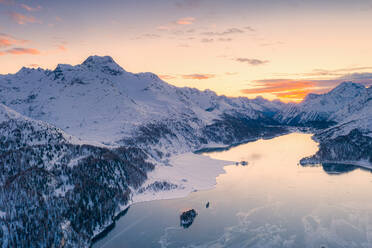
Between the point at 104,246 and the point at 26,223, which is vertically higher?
the point at 26,223

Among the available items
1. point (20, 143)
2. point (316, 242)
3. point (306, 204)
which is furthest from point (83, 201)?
point (306, 204)

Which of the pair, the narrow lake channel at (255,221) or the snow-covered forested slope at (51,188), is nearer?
the snow-covered forested slope at (51,188)

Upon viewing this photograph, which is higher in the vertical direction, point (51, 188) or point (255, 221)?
point (51, 188)

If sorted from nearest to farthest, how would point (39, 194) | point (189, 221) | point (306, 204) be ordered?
point (39, 194), point (189, 221), point (306, 204)

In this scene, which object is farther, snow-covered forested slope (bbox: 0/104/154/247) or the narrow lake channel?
the narrow lake channel

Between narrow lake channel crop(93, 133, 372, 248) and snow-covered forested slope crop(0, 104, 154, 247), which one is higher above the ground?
snow-covered forested slope crop(0, 104, 154, 247)

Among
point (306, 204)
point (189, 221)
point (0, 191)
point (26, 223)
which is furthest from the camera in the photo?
point (306, 204)

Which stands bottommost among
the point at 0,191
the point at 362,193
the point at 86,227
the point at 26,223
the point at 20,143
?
the point at 362,193

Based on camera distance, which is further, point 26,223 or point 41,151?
point 41,151

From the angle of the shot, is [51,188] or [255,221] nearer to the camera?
[255,221]

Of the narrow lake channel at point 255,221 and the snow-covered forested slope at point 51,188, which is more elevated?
the snow-covered forested slope at point 51,188

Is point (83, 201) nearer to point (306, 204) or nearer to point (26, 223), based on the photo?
point (26, 223)
